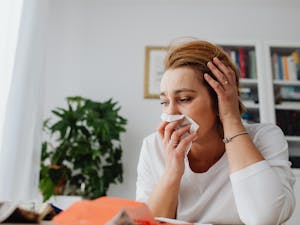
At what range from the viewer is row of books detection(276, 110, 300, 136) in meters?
2.42

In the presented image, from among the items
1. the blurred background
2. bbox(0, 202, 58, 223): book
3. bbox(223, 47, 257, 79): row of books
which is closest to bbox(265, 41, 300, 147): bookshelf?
bbox(223, 47, 257, 79): row of books

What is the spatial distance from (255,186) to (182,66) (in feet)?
1.68

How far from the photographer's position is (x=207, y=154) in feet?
3.74

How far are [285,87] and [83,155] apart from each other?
186 centimetres

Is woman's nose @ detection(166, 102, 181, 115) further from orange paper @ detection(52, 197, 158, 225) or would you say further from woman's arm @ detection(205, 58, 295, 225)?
orange paper @ detection(52, 197, 158, 225)

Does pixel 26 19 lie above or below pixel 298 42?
below

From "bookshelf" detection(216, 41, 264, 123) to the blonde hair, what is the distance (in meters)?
1.43

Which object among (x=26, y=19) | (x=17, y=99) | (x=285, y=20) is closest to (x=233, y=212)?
(x=17, y=99)

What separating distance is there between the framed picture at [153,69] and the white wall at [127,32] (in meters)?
0.06

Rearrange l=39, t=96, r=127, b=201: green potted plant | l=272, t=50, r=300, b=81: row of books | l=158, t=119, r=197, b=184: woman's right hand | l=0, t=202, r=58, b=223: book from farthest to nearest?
l=272, t=50, r=300, b=81: row of books → l=39, t=96, r=127, b=201: green potted plant → l=158, t=119, r=197, b=184: woman's right hand → l=0, t=202, r=58, b=223: book

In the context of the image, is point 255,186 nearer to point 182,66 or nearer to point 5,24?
point 182,66

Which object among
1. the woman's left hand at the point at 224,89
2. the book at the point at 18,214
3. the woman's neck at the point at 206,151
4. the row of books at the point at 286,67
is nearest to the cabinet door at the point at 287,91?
the row of books at the point at 286,67

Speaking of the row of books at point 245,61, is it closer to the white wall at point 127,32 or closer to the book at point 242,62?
the book at point 242,62

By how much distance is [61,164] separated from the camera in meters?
2.27
